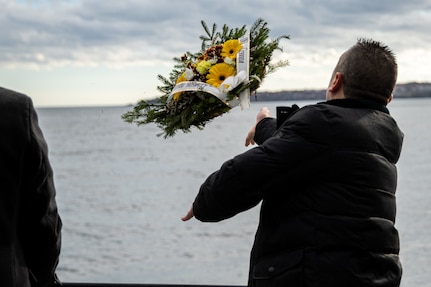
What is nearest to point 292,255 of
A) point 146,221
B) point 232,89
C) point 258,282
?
point 258,282

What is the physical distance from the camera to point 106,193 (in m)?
27.7

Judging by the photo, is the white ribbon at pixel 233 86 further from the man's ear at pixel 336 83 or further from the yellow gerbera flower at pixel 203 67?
the man's ear at pixel 336 83

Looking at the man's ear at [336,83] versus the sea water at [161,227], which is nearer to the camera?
the man's ear at [336,83]

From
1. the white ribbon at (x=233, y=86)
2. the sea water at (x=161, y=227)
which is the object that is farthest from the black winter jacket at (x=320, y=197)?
the sea water at (x=161, y=227)

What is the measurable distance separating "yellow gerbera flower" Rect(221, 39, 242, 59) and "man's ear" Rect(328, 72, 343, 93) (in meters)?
0.49

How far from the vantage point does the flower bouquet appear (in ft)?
9.38

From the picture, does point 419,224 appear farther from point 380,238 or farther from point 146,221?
point 380,238

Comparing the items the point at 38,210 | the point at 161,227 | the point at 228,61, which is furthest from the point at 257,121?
the point at 161,227

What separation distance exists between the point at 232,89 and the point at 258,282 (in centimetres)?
73

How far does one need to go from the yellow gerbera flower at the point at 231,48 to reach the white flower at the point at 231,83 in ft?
0.35

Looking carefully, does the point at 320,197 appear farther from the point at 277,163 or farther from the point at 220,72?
the point at 220,72

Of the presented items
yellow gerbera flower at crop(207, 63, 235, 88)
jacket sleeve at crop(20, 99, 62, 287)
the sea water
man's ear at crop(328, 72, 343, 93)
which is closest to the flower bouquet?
yellow gerbera flower at crop(207, 63, 235, 88)

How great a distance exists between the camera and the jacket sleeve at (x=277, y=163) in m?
2.41

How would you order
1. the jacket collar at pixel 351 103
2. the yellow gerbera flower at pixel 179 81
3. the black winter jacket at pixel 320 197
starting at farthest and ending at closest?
the yellow gerbera flower at pixel 179 81, the jacket collar at pixel 351 103, the black winter jacket at pixel 320 197
